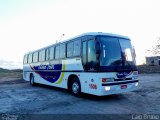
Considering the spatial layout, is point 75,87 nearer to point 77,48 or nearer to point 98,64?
point 77,48

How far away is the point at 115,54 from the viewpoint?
10547mm

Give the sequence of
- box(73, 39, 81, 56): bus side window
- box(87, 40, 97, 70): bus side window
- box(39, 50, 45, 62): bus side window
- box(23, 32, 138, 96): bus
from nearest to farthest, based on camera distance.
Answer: box(23, 32, 138, 96): bus
box(87, 40, 97, 70): bus side window
box(73, 39, 81, 56): bus side window
box(39, 50, 45, 62): bus side window

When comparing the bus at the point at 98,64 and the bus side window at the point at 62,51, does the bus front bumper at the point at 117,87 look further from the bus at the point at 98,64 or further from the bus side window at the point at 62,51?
the bus side window at the point at 62,51

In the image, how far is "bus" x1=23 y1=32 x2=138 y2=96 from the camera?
1005 centimetres

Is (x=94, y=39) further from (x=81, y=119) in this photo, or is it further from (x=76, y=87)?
(x=81, y=119)

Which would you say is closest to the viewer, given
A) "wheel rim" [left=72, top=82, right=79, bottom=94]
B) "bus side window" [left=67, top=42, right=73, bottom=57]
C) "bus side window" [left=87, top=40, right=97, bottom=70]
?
"bus side window" [left=87, top=40, right=97, bottom=70]

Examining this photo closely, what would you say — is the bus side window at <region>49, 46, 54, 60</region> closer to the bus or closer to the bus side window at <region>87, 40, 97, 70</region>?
the bus

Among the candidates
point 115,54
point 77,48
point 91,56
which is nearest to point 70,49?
point 77,48

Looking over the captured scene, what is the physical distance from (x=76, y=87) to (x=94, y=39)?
3090 mm

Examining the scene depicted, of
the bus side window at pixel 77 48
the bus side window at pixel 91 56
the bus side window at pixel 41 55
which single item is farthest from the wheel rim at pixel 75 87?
the bus side window at pixel 41 55

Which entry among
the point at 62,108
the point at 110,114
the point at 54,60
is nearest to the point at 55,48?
the point at 54,60

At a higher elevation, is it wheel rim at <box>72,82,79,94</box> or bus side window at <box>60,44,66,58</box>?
bus side window at <box>60,44,66,58</box>

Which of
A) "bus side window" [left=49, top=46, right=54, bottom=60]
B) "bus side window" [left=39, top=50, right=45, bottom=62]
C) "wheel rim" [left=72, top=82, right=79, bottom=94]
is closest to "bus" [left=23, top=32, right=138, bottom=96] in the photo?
"wheel rim" [left=72, top=82, right=79, bottom=94]

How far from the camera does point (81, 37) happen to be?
38.4 feet
